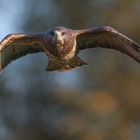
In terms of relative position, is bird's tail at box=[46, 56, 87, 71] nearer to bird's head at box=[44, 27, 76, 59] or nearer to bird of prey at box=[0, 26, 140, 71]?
bird of prey at box=[0, 26, 140, 71]

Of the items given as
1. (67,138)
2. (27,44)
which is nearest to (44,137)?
(67,138)

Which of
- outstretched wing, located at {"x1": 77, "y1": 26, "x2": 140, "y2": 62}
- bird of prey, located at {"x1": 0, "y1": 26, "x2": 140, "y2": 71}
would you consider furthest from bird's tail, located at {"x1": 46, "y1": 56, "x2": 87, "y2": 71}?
outstretched wing, located at {"x1": 77, "y1": 26, "x2": 140, "y2": 62}

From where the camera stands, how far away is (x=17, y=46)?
45.8 feet

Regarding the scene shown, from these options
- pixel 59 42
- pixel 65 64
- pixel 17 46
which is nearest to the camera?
pixel 59 42

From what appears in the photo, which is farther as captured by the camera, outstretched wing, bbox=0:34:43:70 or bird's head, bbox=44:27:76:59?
outstretched wing, bbox=0:34:43:70

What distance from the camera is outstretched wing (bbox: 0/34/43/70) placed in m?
13.4

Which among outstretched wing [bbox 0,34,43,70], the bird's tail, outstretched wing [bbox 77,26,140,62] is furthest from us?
the bird's tail

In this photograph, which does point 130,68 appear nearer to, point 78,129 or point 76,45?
point 78,129

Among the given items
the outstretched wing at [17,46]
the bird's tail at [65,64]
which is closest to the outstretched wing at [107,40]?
the bird's tail at [65,64]

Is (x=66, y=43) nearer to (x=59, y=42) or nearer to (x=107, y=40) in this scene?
(x=59, y=42)

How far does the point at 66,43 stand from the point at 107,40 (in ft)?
1.85

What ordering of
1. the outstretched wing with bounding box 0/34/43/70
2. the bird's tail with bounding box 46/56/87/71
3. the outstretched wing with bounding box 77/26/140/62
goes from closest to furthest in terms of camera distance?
the outstretched wing with bounding box 77/26/140/62, the outstretched wing with bounding box 0/34/43/70, the bird's tail with bounding box 46/56/87/71

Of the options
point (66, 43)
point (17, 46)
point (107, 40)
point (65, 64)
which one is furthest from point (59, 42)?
point (17, 46)

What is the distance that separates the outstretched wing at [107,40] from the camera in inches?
516
